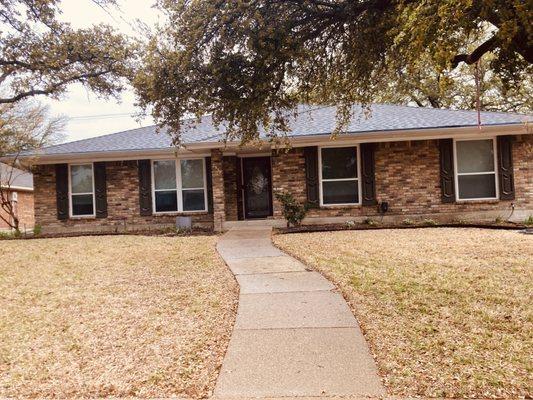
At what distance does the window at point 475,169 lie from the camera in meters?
13.3

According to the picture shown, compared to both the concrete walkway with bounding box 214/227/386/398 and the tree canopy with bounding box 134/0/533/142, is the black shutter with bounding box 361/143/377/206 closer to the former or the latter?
the tree canopy with bounding box 134/0/533/142

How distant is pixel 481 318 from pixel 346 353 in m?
1.73

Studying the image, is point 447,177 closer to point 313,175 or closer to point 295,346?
point 313,175

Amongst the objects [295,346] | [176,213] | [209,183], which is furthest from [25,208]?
[295,346]

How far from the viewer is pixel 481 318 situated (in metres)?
4.38

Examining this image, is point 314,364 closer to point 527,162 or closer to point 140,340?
point 140,340

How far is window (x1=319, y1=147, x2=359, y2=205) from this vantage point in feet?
45.1

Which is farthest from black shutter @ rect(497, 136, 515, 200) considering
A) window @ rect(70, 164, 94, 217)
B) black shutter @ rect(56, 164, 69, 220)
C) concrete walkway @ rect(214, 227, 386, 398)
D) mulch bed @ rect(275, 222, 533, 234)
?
black shutter @ rect(56, 164, 69, 220)

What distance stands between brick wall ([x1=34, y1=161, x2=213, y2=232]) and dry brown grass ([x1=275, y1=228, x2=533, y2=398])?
682cm

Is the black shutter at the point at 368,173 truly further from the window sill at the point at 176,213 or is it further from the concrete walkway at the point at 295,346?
the concrete walkway at the point at 295,346

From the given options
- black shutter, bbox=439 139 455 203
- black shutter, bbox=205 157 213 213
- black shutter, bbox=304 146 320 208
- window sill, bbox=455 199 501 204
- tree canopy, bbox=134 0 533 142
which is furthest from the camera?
black shutter, bbox=205 157 213 213

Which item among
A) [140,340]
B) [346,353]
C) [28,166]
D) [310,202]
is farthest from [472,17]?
[28,166]

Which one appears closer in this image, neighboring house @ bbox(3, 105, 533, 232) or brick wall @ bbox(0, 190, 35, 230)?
neighboring house @ bbox(3, 105, 533, 232)

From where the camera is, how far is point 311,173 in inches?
541
